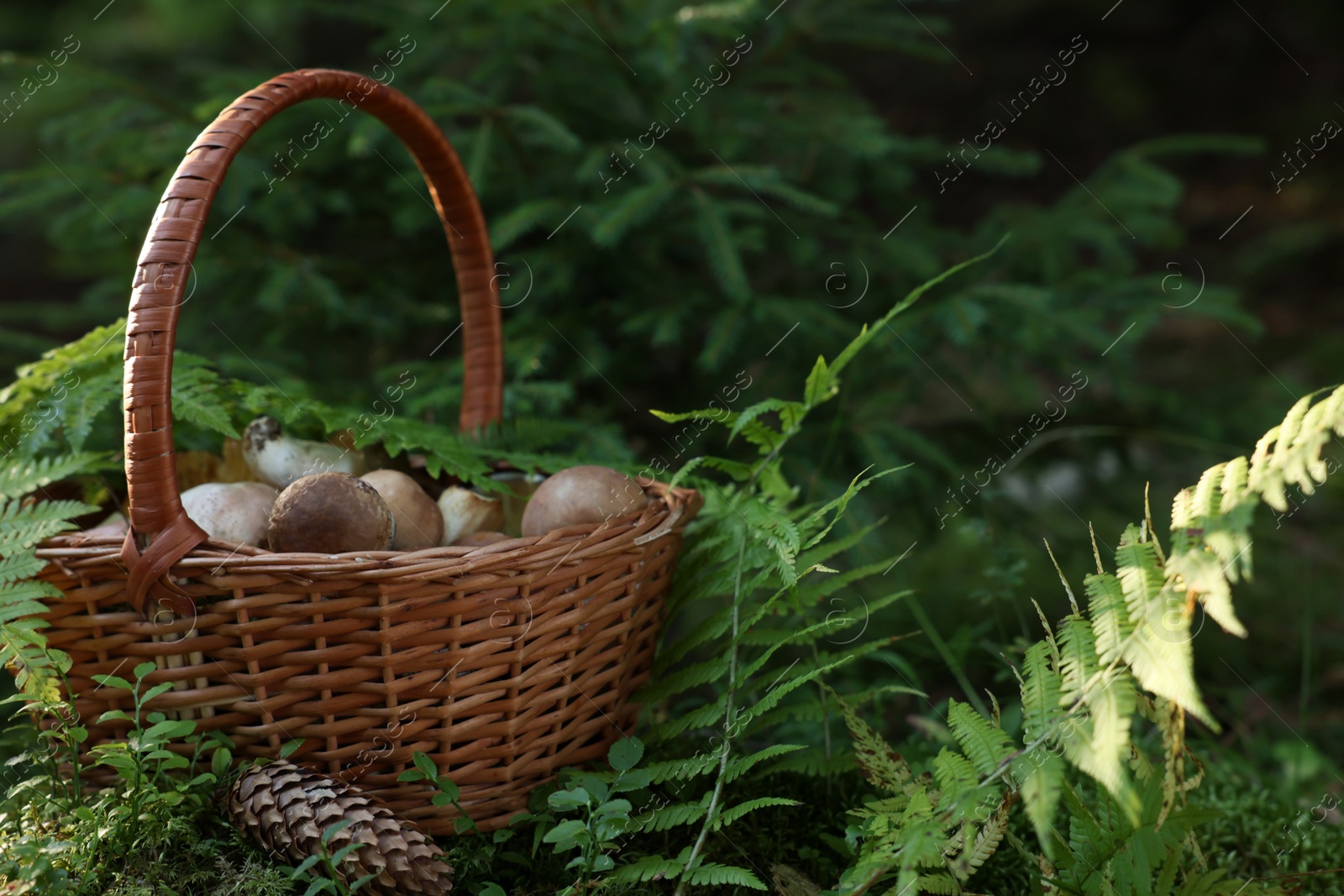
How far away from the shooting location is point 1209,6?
209 inches

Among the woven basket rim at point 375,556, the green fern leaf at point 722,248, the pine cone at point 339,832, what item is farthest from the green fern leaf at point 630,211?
the pine cone at point 339,832

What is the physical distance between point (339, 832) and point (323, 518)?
0.34 meters

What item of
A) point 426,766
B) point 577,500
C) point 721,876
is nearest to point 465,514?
point 577,500

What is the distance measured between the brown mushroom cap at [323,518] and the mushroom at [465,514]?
17 cm

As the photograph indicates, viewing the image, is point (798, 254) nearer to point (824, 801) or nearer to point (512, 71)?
point (512, 71)

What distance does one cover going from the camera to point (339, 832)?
890 millimetres

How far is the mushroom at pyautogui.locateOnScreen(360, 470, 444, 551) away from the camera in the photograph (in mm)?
1106

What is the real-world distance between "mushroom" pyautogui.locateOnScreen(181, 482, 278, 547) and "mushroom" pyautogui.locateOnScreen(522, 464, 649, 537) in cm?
32

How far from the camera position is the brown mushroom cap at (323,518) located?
98 cm

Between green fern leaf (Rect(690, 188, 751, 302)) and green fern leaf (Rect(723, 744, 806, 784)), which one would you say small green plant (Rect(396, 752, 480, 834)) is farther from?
green fern leaf (Rect(690, 188, 751, 302))

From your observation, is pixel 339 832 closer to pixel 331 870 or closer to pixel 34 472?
pixel 331 870

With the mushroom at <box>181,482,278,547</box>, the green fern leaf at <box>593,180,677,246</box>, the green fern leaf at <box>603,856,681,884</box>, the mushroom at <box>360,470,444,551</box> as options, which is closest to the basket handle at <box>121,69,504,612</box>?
the mushroom at <box>181,482,278,547</box>

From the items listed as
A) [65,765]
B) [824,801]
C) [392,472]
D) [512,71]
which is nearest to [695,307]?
[512,71]

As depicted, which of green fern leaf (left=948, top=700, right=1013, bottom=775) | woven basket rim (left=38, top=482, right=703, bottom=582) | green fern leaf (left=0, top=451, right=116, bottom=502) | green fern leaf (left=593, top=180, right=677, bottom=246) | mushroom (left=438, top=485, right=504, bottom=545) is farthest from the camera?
green fern leaf (left=593, top=180, right=677, bottom=246)
